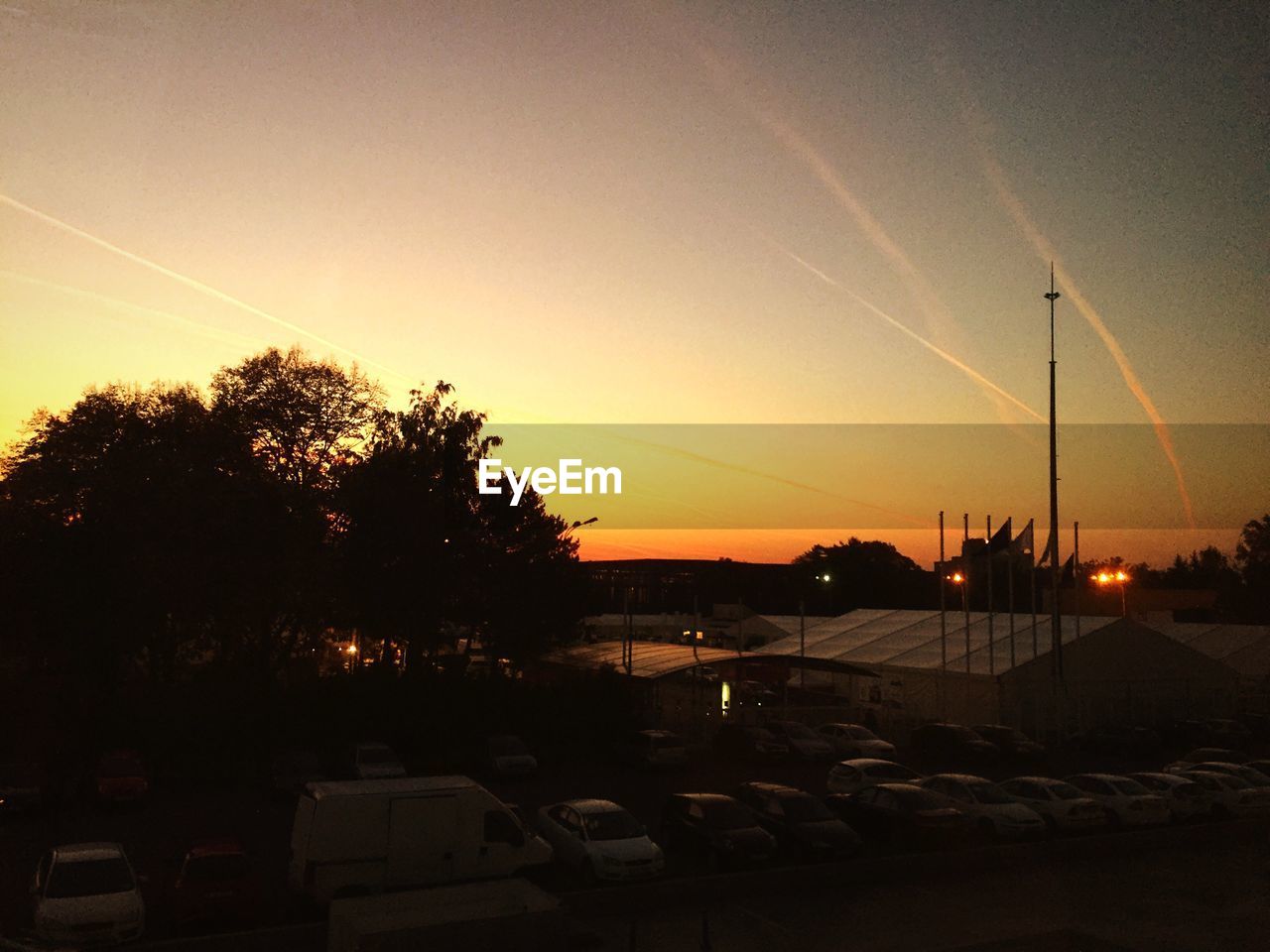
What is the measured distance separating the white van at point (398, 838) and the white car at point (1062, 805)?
13.1 metres

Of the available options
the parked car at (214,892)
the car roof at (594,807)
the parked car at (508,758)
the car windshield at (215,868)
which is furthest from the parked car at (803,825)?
the parked car at (508,758)

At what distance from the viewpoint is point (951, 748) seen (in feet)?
121

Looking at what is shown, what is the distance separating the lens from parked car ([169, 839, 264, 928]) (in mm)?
14953

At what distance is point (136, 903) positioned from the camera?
1448 centimetres

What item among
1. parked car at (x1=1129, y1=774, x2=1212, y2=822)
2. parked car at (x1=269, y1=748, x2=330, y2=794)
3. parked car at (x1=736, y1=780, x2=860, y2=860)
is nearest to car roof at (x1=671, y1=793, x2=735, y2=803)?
parked car at (x1=736, y1=780, x2=860, y2=860)

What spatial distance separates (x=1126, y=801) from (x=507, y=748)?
61.2 ft

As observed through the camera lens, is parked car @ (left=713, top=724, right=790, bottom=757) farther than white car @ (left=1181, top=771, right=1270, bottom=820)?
Yes

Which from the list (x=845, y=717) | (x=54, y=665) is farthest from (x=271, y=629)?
(x=845, y=717)

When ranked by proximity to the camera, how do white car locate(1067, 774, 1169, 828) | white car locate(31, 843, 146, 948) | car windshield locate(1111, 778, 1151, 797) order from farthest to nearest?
1. car windshield locate(1111, 778, 1151, 797)
2. white car locate(1067, 774, 1169, 828)
3. white car locate(31, 843, 146, 948)

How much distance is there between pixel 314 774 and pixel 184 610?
31.8ft

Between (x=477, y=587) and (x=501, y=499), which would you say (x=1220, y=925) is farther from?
(x=501, y=499)

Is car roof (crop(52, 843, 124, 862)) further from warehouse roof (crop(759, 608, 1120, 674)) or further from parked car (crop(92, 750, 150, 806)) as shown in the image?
warehouse roof (crop(759, 608, 1120, 674))

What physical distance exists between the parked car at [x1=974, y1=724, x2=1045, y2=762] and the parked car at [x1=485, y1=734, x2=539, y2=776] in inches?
711

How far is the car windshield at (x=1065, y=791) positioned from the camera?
77.6ft
